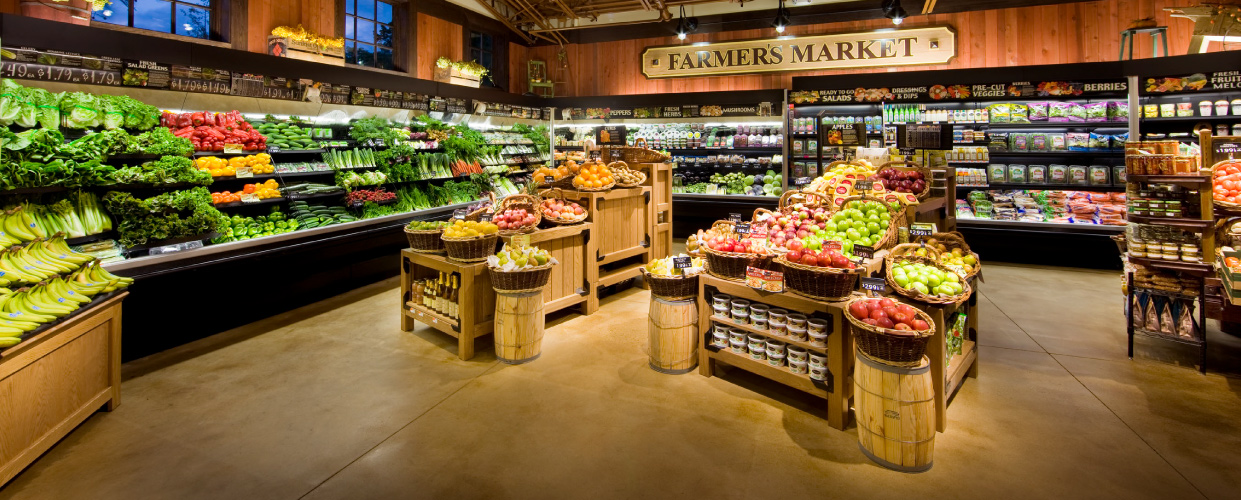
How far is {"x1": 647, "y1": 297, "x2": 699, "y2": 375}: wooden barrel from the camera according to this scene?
3.87 metres

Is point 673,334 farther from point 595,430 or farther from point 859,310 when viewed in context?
point 859,310

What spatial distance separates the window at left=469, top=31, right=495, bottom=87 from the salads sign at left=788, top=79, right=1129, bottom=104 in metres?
5.68

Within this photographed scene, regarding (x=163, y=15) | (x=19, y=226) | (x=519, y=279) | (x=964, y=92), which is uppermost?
(x=163, y=15)

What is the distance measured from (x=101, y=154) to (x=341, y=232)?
7.03 feet

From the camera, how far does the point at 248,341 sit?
4691 mm

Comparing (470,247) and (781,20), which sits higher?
(781,20)

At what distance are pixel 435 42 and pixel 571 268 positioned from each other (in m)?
6.00

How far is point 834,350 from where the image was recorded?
318 cm

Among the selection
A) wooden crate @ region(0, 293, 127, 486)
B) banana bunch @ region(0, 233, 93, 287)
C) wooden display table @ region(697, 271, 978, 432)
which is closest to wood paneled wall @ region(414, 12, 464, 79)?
banana bunch @ region(0, 233, 93, 287)

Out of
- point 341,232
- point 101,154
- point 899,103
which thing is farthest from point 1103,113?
point 101,154

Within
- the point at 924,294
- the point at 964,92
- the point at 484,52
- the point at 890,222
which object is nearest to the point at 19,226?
the point at 924,294

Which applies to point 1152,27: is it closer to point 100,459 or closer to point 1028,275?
point 1028,275

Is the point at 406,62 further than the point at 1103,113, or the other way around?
the point at 406,62

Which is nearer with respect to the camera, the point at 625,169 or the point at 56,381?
the point at 56,381
